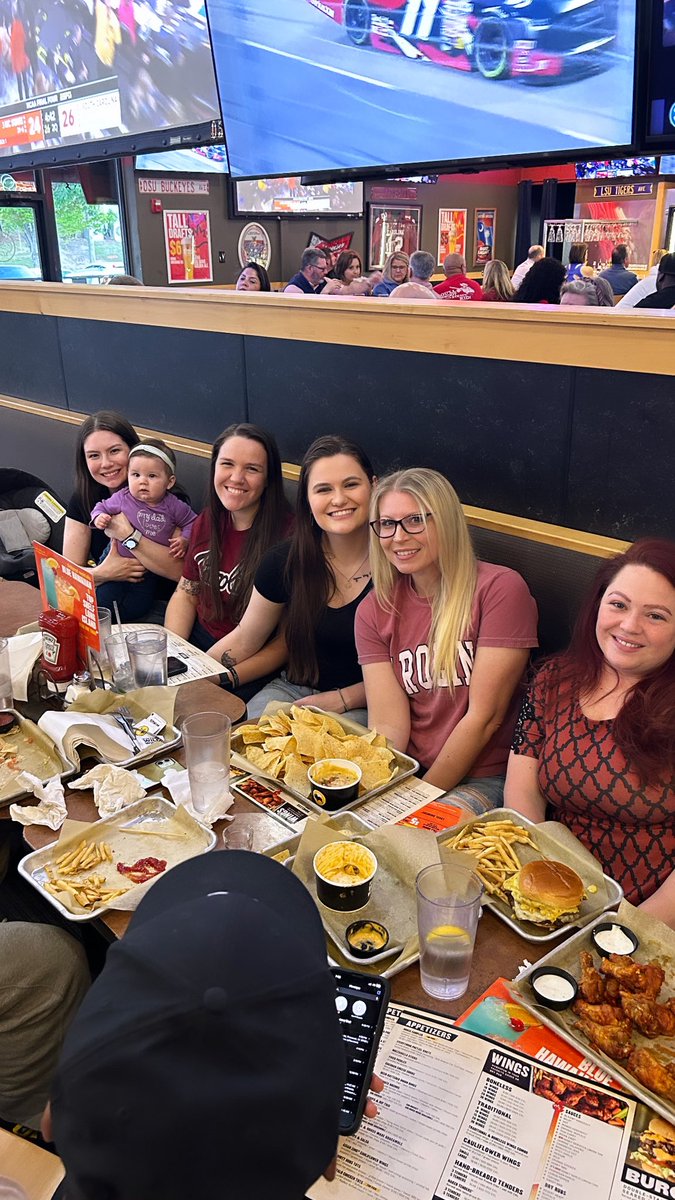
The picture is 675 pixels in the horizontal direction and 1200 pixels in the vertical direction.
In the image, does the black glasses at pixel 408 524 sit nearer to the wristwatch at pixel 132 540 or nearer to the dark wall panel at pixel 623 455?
the dark wall panel at pixel 623 455

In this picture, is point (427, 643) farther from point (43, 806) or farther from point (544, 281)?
point (544, 281)

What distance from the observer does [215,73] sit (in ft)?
A: 11.3

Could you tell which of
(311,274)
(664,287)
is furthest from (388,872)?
(311,274)

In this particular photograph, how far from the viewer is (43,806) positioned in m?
1.70

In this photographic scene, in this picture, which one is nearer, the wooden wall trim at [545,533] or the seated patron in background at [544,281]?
the wooden wall trim at [545,533]

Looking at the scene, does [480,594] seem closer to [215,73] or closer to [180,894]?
[180,894]

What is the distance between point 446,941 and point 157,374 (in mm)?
3511

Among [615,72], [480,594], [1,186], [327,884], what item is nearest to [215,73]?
[615,72]

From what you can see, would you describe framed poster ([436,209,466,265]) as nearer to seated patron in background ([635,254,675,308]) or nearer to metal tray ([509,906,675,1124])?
seated patron in background ([635,254,675,308])

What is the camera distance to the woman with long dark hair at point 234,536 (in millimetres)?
2967

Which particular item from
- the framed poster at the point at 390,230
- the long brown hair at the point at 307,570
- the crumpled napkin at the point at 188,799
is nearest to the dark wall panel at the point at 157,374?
the long brown hair at the point at 307,570

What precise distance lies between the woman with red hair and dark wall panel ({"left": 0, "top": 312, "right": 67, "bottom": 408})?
12.9 feet

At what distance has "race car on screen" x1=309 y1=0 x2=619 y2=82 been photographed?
2.27 meters

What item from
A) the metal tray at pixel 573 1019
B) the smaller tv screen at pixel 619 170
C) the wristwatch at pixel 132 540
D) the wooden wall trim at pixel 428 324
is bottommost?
the wristwatch at pixel 132 540
